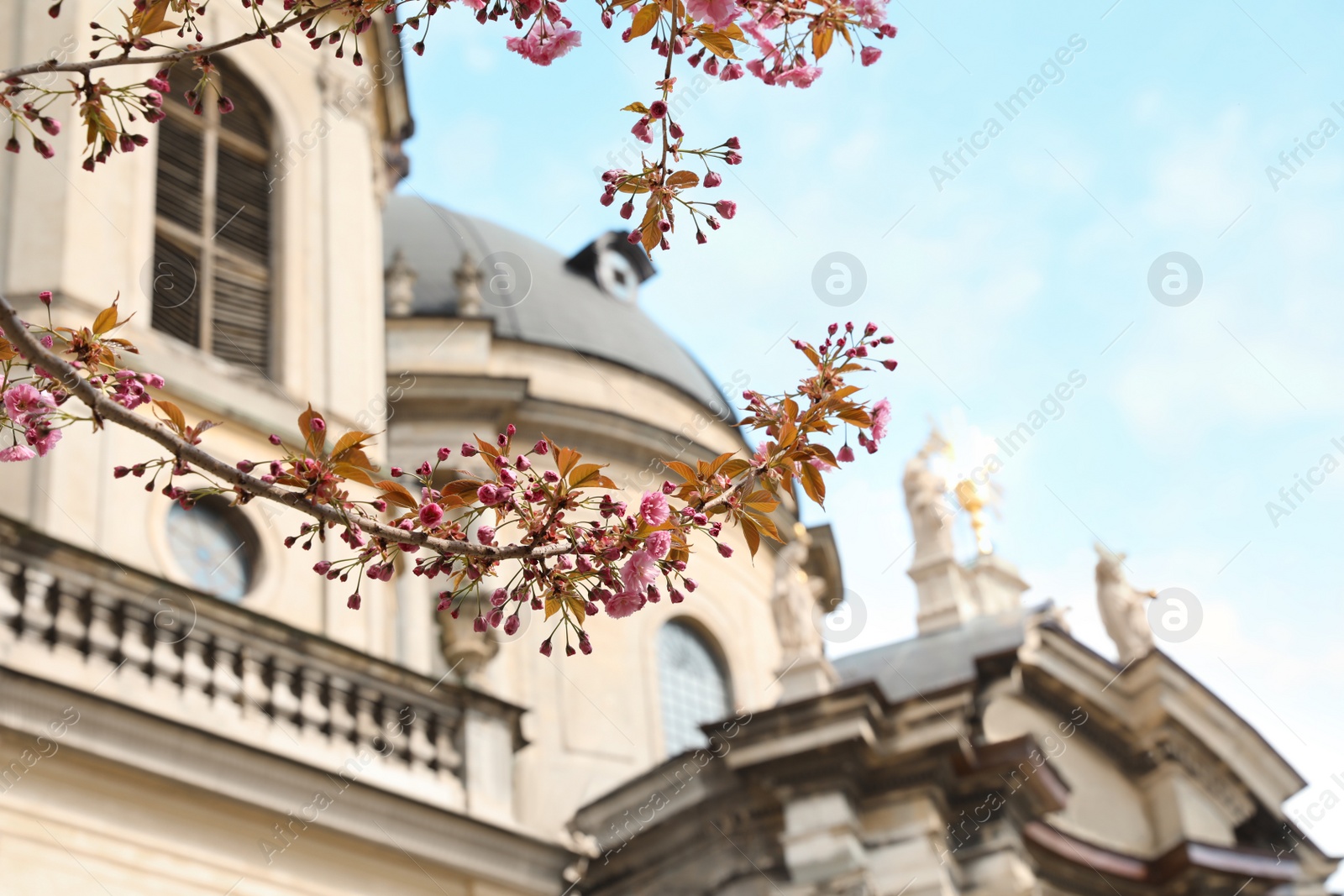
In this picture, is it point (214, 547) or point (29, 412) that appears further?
point (214, 547)

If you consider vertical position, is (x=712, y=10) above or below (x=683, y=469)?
above

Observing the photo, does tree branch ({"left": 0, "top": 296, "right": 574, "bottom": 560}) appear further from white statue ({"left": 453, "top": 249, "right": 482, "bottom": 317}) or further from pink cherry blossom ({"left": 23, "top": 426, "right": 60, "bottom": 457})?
white statue ({"left": 453, "top": 249, "right": 482, "bottom": 317})

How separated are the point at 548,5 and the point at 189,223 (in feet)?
31.4

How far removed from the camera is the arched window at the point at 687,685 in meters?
21.1

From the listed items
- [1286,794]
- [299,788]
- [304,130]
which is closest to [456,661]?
[299,788]

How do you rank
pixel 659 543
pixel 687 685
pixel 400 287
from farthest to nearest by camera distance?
pixel 400 287
pixel 687 685
pixel 659 543

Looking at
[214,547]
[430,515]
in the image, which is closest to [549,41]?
[430,515]

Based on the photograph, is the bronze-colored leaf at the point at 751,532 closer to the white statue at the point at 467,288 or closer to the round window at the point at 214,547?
the round window at the point at 214,547

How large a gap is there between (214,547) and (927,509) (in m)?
15.2

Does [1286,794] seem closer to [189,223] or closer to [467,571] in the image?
[189,223]

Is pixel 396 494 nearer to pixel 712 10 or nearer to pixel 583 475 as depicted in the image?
pixel 583 475

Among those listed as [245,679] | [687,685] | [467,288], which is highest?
[467,288]

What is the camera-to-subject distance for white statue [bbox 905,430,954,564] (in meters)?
25.2

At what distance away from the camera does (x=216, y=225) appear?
14289mm
